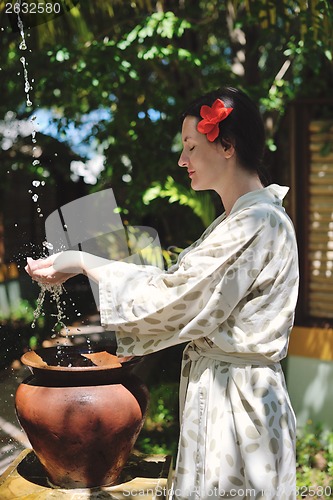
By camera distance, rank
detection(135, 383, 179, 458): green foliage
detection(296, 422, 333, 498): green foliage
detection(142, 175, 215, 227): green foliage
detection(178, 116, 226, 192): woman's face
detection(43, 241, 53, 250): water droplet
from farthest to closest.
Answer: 1. detection(142, 175, 215, 227): green foliage
2. detection(135, 383, 179, 458): green foliage
3. detection(296, 422, 333, 498): green foliage
4. detection(43, 241, 53, 250): water droplet
5. detection(178, 116, 226, 192): woman's face

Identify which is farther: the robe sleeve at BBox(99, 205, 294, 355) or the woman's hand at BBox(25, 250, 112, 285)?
the woman's hand at BBox(25, 250, 112, 285)

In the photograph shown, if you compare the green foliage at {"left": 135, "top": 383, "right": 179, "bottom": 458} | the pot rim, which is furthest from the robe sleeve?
the green foliage at {"left": 135, "top": 383, "right": 179, "bottom": 458}

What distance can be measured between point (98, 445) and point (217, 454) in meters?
0.60

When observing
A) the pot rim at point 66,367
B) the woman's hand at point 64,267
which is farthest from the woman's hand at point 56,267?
the pot rim at point 66,367

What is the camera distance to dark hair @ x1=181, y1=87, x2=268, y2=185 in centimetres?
195

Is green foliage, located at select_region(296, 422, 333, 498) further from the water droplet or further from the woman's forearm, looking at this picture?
the woman's forearm

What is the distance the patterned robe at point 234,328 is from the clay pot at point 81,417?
0.44 meters

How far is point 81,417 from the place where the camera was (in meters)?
2.29

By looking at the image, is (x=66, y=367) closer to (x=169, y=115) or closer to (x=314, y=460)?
(x=314, y=460)

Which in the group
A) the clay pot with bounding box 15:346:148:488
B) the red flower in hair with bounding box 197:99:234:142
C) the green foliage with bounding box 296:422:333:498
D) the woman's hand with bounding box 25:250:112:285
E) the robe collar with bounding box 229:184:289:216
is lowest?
the green foliage with bounding box 296:422:333:498

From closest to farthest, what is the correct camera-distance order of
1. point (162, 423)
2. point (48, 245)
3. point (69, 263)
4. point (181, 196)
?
point (69, 263) < point (48, 245) < point (181, 196) < point (162, 423)

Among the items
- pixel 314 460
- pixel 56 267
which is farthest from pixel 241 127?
pixel 314 460

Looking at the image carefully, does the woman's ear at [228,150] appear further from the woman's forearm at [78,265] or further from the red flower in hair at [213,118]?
the woman's forearm at [78,265]

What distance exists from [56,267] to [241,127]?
72 cm
